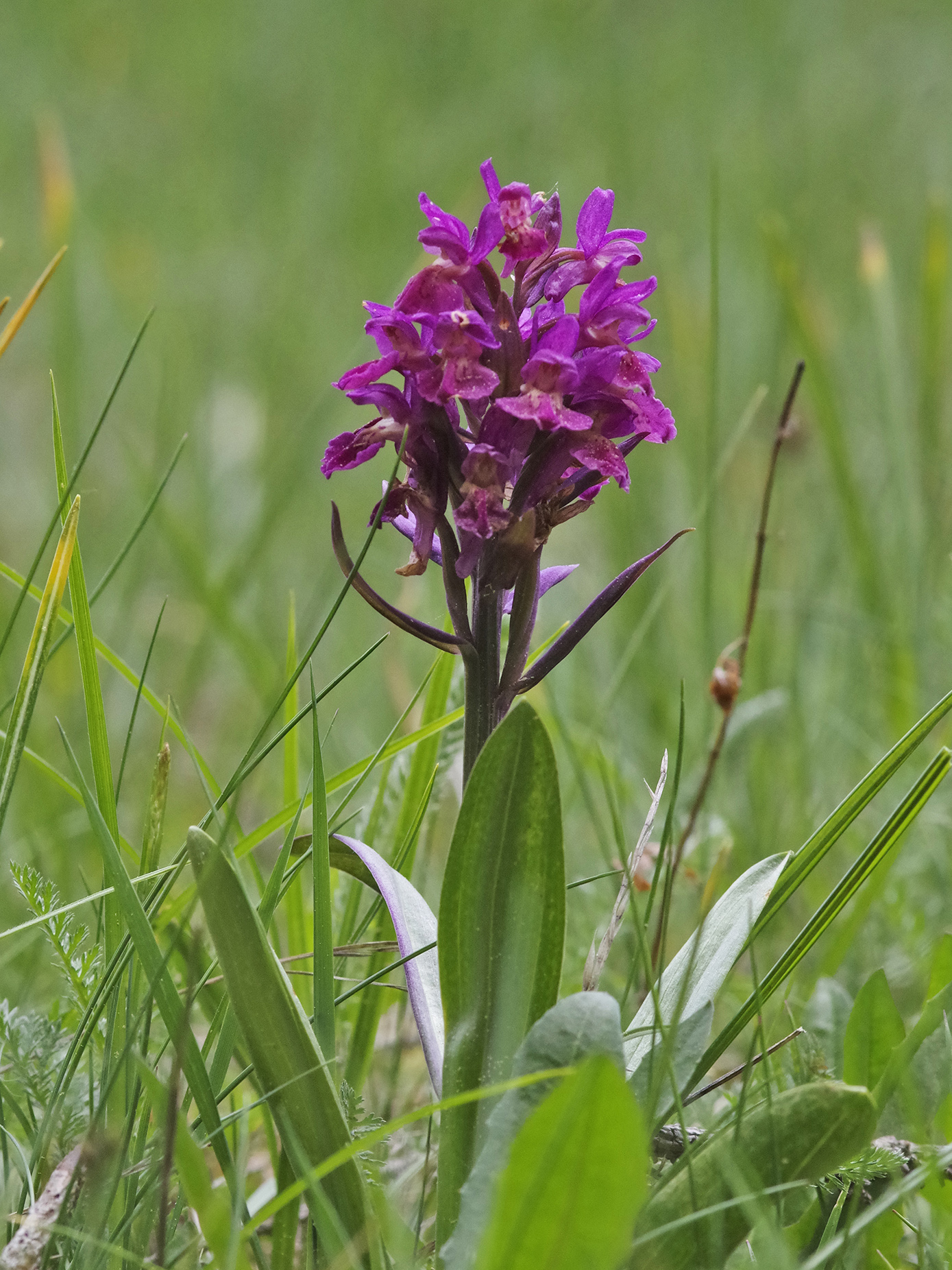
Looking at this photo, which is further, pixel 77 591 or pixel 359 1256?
pixel 77 591

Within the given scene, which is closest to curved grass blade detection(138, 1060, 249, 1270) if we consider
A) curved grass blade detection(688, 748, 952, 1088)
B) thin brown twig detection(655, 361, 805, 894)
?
curved grass blade detection(688, 748, 952, 1088)

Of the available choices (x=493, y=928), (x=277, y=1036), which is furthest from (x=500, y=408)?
(x=277, y=1036)

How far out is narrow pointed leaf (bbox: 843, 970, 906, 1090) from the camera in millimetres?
1111

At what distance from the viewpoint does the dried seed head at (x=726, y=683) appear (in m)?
1.47

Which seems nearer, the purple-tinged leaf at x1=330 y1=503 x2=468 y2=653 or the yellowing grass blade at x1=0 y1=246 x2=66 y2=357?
the purple-tinged leaf at x1=330 y1=503 x2=468 y2=653

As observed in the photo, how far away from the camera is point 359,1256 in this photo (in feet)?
3.02

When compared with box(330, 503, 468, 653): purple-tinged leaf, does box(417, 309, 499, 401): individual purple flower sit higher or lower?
higher

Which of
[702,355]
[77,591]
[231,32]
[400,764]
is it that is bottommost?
[400,764]

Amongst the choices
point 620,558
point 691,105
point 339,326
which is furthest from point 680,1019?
point 691,105

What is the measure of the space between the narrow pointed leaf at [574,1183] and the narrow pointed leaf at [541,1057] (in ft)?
0.29

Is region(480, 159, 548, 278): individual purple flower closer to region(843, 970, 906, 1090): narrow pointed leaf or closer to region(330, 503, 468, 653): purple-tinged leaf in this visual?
region(330, 503, 468, 653): purple-tinged leaf

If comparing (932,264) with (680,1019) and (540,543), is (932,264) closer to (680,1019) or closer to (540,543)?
(540,543)

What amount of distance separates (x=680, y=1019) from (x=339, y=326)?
4.15m

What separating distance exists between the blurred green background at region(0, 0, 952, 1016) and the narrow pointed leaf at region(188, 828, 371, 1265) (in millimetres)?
619
